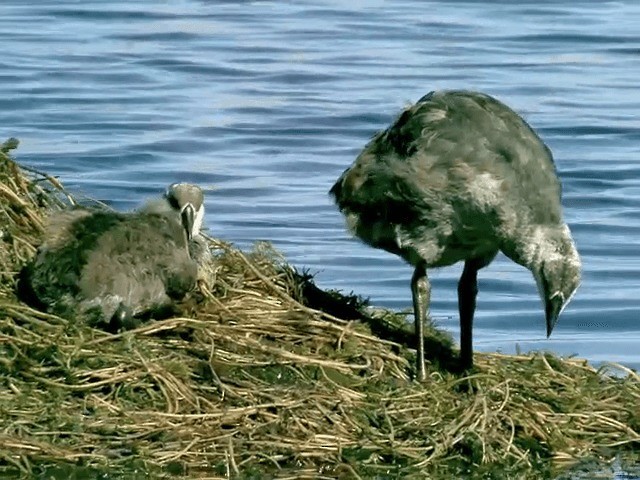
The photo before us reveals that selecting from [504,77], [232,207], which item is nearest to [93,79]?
[504,77]

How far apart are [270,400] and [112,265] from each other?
45.9 inches

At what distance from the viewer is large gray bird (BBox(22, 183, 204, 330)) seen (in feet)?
30.5

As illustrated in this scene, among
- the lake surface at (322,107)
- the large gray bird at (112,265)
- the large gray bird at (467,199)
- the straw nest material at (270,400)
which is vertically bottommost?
the lake surface at (322,107)

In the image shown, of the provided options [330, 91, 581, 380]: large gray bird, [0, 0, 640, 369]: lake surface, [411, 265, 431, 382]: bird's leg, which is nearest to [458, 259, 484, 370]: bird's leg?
[330, 91, 581, 380]: large gray bird

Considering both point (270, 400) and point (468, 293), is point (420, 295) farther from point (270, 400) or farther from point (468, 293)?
point (270, 400)

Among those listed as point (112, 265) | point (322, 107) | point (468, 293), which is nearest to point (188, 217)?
point (112, 265)

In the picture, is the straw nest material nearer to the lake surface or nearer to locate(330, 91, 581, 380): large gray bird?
locate(330, 91, 581, 380): large gray bird

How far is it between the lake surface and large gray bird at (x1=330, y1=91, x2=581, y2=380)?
5.37 ft

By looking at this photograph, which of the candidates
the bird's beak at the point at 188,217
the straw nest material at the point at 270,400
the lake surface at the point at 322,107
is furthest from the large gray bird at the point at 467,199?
the lake surface at the point at 322,107

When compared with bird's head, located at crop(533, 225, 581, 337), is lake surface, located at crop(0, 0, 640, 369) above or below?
below

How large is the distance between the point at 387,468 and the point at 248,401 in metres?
0.70

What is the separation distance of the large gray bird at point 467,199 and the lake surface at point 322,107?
164 cm

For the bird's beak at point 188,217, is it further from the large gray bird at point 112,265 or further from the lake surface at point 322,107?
the lake surface at point 322,107

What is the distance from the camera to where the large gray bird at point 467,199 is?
9500 mm
